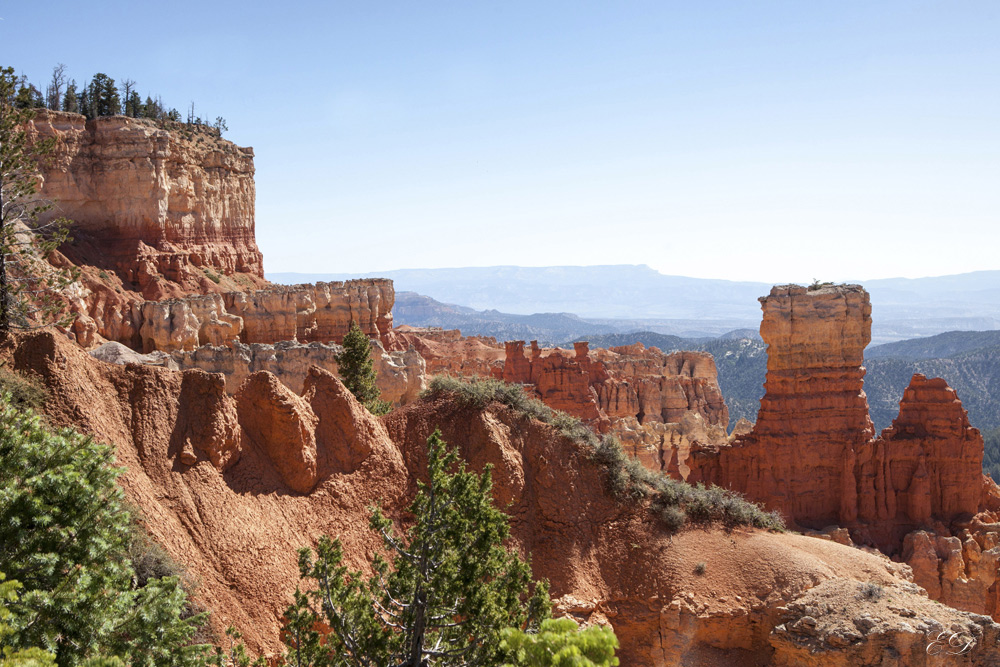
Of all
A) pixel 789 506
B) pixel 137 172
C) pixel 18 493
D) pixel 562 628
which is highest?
pixel 137 172

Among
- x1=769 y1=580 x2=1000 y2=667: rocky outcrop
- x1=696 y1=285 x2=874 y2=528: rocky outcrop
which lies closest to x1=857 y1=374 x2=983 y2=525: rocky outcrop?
x1=696 y1=285 x2=874 y2=528: rocky outcrop

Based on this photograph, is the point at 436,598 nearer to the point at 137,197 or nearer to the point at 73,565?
the point at 73,565

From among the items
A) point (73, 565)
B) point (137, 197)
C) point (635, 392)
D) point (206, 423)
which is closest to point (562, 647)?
point (73, 565)

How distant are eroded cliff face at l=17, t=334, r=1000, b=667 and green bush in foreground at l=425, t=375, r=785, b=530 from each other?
0.99ft

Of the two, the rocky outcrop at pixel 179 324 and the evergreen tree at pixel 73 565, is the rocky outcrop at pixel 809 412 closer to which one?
the rocky outcrop at pixel 179 324

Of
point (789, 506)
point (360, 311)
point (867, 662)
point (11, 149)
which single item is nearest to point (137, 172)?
point (360, 311)

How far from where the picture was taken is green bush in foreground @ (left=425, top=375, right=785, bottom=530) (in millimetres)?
20719

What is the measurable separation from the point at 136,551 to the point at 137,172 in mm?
44649

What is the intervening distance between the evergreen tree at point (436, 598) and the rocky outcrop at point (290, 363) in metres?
24.5

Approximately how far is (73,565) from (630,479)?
527 inches

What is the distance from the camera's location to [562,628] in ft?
35.0

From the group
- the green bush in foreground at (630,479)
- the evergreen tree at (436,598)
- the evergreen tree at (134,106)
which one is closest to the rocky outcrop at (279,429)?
the green bush in foreground at (630,479)

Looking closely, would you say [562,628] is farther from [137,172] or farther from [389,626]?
[137,172]

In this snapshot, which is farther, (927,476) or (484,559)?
(927,476)
